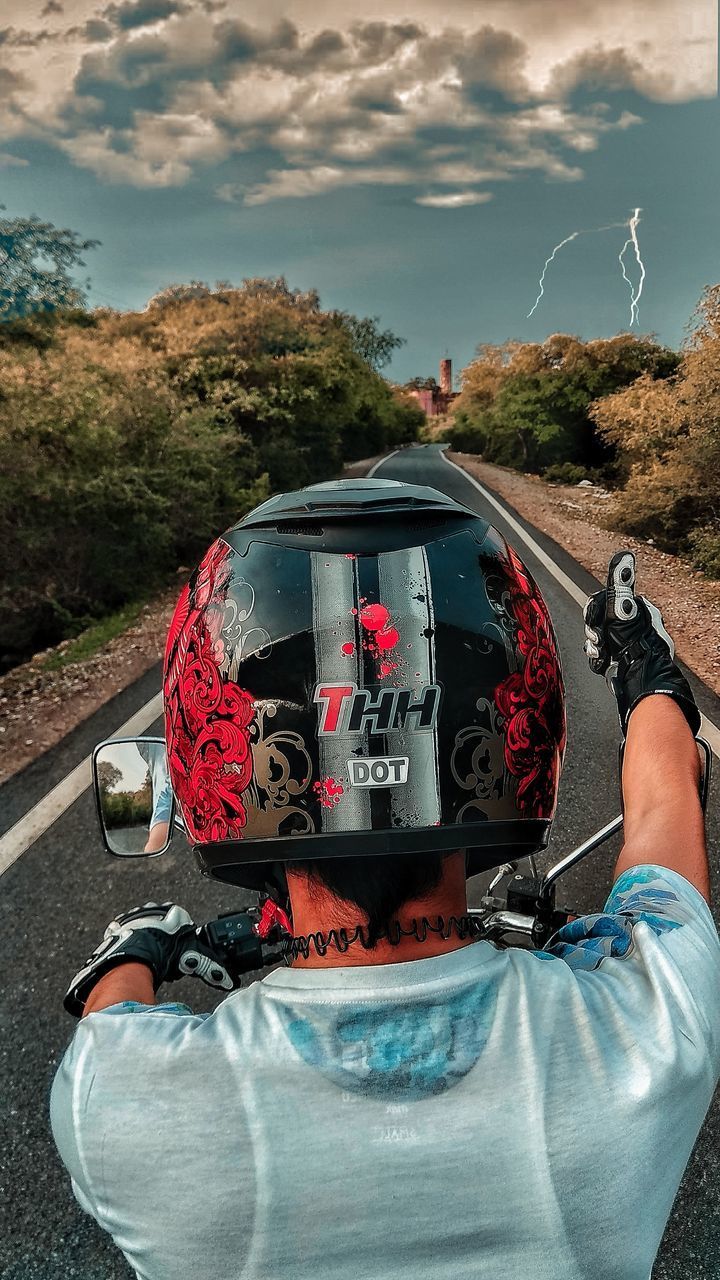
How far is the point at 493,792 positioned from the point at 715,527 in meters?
11.2

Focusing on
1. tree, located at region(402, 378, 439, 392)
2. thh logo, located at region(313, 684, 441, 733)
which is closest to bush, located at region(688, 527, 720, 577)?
thh logo, located at region(313, 684, 441, 733)

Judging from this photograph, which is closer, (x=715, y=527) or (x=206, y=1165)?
(x=206, y=1165)

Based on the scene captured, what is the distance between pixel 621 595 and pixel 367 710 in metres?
0.66

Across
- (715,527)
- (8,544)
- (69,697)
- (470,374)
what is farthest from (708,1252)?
(470,374)

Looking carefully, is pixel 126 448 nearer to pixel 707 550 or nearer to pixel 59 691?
pixel 59 691

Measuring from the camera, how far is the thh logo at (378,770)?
1261mm

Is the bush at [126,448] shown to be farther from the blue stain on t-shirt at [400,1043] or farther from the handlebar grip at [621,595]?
the blue stain on t-shirt at [400,1043]

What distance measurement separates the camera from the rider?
2.93 ft

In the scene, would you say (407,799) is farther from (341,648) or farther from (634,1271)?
(634,1271)

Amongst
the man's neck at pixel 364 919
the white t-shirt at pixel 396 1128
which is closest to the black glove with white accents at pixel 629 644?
the man's neck at pixel 364 919

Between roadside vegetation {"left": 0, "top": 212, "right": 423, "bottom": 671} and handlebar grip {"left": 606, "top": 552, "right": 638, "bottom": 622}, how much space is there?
7.83m

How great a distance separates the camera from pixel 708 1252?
2150mm

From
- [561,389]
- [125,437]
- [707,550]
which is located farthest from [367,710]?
[561,389]

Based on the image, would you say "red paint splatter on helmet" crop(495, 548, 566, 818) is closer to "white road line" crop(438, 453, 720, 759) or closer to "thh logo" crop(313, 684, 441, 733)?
"thh logo" crop(313, 684, 441, 733)
